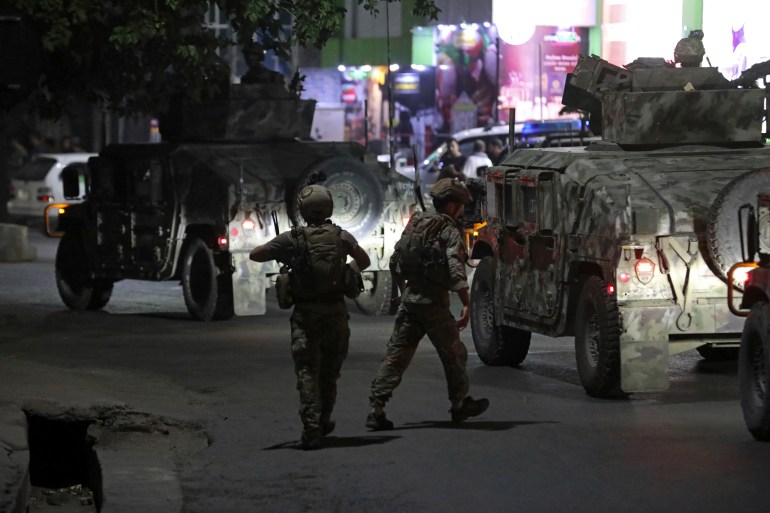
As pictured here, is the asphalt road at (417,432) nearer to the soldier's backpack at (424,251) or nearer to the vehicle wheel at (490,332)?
the vehicle wheel at (490,332)

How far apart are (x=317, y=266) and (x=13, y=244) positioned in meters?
19.0

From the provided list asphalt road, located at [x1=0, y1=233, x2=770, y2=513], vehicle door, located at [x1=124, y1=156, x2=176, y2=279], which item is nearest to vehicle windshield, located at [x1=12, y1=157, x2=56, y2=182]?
vehicle door, located at [x1=124, y1=156, x2=176, y2=279]

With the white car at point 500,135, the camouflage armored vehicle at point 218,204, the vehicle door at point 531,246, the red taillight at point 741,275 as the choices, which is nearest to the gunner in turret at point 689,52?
the vehicle door at point 531,246

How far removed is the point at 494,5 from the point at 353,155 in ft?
84.2

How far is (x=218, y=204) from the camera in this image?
18.7 m

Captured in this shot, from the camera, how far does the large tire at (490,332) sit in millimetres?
14680

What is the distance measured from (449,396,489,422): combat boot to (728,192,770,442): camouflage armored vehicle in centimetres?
161

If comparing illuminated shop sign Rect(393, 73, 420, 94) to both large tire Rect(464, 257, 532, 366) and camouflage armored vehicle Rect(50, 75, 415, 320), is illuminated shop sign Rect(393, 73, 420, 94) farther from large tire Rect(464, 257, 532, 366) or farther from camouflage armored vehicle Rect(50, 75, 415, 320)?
large tire Rect(464, 257, 532, 366)

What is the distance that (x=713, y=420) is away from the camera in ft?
37.5

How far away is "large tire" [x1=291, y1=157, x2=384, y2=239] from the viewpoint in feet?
61.0

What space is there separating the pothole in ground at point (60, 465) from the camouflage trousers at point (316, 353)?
127cm

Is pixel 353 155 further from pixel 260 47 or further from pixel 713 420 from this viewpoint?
pixel 713 420

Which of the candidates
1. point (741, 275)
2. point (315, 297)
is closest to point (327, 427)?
point (315, 297)

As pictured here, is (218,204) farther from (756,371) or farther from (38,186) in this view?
(38,186)
